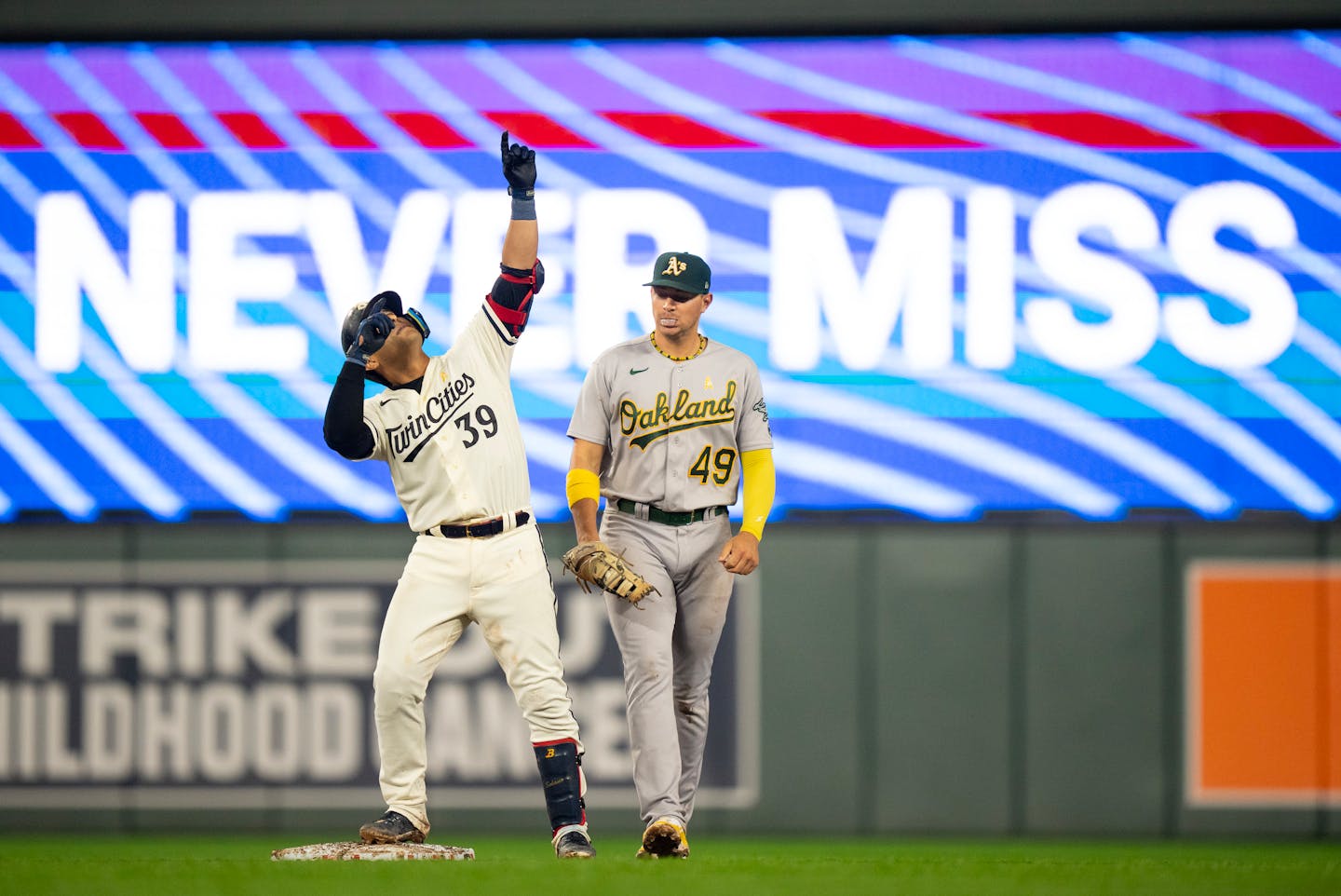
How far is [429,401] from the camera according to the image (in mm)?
4805

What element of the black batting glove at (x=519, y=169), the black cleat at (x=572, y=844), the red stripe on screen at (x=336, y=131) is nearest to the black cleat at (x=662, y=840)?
the black cleat at (x=572, y=844)

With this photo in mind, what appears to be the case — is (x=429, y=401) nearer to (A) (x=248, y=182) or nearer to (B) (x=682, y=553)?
(B) (x=682, y=553)

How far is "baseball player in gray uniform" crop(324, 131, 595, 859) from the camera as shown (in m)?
4.68

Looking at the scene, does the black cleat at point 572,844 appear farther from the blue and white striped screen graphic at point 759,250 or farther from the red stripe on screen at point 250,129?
the red stripe on screen at point 250,129

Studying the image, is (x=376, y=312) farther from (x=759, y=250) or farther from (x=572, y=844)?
(x=759, y=250)

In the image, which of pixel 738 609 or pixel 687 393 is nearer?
pixel 687 393

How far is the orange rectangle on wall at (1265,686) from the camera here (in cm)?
668

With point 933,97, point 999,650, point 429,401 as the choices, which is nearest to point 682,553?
point 429,401

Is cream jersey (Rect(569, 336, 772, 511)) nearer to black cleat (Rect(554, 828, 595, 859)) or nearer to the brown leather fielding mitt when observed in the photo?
the brown leather fielding mitt

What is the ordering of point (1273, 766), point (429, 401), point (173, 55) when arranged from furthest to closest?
point (173, 55)
point (1273, 766)
point (429, 401)

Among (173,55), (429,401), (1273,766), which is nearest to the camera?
(429,401)

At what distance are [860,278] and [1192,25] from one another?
1.81 metres

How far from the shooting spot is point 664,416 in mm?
5008

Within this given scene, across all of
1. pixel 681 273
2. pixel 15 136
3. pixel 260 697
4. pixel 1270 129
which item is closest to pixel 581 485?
pixel 681 273
